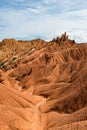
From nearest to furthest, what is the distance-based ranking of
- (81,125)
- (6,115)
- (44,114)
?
(81,125) → (6,115) → (44,114)

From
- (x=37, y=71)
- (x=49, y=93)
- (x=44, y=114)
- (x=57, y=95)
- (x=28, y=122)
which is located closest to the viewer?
(x=28, y=122)

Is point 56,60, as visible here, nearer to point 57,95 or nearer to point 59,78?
point 59,78

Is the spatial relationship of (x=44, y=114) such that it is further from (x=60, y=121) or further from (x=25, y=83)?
(x=25, y=83)

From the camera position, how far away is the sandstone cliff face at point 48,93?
148 ft

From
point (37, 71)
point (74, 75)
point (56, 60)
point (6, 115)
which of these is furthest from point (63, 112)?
point (56, 60)

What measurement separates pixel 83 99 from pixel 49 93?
20.3m

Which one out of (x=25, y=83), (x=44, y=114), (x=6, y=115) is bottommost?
(x=25, y=83)

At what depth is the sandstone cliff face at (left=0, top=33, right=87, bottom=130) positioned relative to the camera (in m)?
45.1

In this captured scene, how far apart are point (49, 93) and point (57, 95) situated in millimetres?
5261

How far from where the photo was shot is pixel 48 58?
4791 inches

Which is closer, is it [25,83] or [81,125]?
[81,125]

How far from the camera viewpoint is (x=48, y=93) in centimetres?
7700

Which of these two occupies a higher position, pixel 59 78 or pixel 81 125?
pixel 81 125

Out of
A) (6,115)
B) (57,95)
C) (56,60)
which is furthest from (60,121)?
(56,60)
